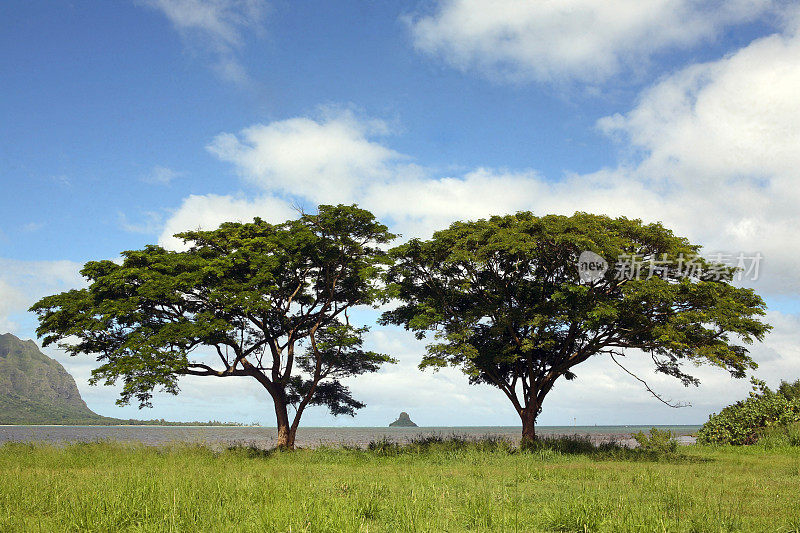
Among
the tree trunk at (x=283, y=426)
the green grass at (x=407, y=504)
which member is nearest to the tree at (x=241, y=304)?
the tree trunk at (x=283, y=426)

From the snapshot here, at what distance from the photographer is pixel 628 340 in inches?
1027

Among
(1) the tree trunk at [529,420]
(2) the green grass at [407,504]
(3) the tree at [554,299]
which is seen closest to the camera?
(2) the green grass at [407,504]

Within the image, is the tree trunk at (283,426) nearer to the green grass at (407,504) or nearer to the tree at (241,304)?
the tree at (241,304)

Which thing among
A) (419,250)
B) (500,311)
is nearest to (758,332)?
(500,311)

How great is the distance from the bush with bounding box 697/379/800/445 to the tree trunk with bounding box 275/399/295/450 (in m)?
25.3

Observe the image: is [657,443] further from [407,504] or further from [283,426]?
[407,504]

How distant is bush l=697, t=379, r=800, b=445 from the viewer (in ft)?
100

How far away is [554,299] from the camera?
2450 cm

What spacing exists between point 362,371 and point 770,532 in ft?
76.6

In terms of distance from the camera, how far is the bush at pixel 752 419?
30.6 m

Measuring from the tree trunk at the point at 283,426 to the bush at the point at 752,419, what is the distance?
25.3 metres

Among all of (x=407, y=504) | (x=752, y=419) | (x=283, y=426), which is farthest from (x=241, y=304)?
(x=752, y=419)

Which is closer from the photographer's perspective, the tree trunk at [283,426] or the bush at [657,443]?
the bush at [657,443]

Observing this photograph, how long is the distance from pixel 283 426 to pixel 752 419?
2724 centimetres
